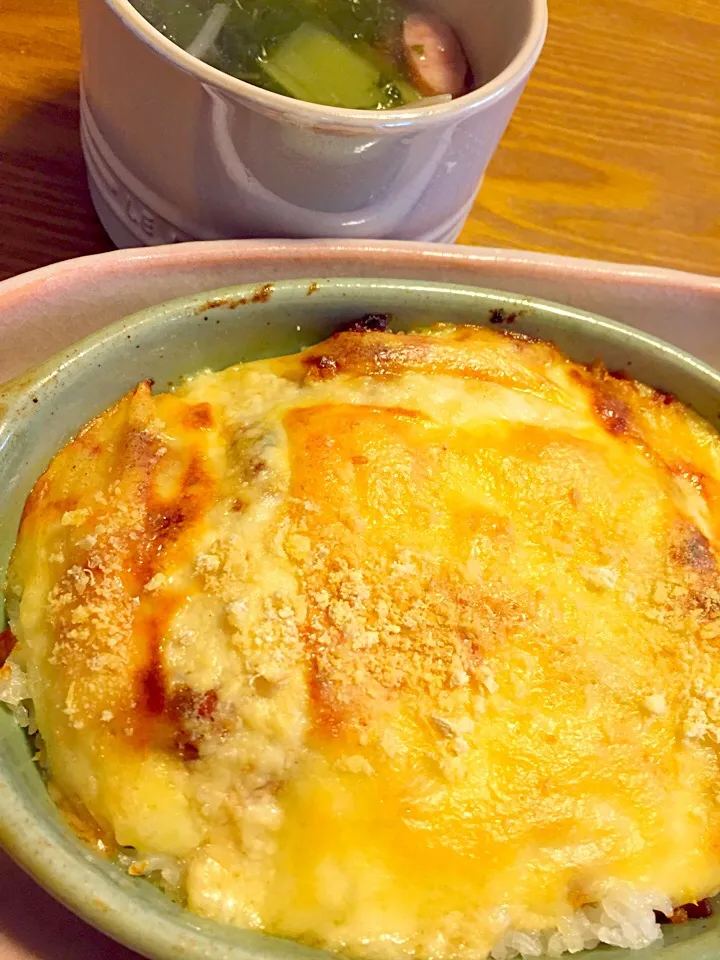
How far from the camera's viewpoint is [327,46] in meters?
1.12

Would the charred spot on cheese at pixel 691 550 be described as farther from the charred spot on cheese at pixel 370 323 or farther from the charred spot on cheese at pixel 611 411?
the charred spot on cheese at pixel 370 323

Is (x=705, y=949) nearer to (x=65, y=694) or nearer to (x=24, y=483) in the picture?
(x=65, y=694)

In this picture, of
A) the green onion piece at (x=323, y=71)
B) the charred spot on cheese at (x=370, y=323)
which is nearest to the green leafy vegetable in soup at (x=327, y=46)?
the green onion piece at (x=323, y=71)

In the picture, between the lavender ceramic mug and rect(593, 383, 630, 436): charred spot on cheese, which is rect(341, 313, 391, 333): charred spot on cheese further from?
rect(593, 383, 630, 436): charred spot on cheese

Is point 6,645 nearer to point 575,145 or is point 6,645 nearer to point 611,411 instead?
point 611,411

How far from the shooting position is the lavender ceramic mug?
0.90 meters

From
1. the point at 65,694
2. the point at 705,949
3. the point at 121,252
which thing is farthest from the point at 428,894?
the point at 121,252

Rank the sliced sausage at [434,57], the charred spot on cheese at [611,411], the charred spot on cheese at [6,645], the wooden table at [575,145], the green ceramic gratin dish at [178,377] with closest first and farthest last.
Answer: the green ceramic gratin dish at [178,377], the charred spot on cheese at [6,645], the charred spot on cheese at [611,411], the sliced sausage at [434,57], the wooden table at [575,145]

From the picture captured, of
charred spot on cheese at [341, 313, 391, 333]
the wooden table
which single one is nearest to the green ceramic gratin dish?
charred spot on cheese at [341, 313, 391, 333]

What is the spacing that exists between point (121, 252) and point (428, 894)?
2.44 feet

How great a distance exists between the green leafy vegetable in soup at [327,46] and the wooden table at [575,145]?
11.7 inches

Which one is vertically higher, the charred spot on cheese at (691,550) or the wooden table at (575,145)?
the wooden table at (575,145)

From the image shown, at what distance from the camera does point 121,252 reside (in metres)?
1.01

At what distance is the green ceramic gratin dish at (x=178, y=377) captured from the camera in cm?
70
